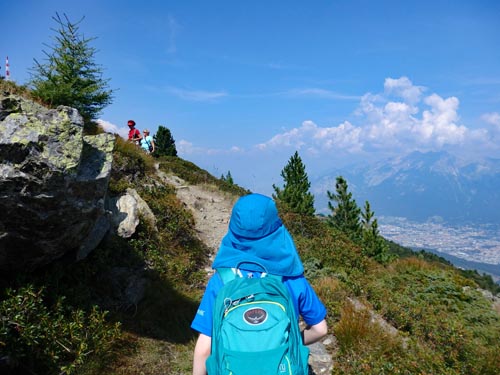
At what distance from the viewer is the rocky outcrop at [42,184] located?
11.3 feet

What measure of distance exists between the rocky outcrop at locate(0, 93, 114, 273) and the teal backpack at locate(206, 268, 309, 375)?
104 inches

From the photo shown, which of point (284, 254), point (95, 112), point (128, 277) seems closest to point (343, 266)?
point (128, 277)

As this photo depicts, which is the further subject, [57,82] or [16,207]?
[57,82]

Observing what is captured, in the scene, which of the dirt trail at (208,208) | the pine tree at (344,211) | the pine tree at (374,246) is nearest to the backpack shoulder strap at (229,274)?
the dirt trail at (208,208)

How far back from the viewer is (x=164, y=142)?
26.2 metres

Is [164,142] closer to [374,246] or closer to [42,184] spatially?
[374,246]

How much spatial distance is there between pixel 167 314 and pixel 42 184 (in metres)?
3.07

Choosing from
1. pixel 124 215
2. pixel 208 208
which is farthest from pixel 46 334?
pixel 208 208

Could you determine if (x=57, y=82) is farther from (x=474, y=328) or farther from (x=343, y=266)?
(x=474, y=328)

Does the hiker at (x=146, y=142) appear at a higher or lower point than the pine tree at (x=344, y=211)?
higher

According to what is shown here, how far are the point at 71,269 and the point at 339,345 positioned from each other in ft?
13.8

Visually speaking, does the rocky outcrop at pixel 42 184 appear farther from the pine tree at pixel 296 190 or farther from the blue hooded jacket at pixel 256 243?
the pine tree at pixel 296 190

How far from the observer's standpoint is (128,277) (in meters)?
5.79

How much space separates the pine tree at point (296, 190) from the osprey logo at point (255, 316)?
633 inches
